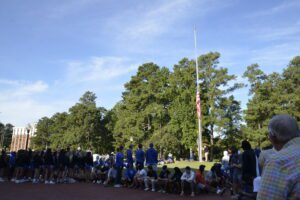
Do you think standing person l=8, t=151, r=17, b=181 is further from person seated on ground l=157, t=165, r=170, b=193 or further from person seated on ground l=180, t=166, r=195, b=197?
person seated on ground l=180, t=166, r=195, b=197

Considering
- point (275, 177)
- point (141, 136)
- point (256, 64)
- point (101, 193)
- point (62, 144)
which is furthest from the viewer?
point (62, 144)

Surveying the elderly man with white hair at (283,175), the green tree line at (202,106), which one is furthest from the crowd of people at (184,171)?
the green tree line at (202,106)

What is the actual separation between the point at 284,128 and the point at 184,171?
11.3 metres

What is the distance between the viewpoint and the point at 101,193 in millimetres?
11977

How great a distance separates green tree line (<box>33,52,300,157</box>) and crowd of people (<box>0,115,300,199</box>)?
2405cm

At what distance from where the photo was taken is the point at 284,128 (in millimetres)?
1990

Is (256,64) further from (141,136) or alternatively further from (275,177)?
(275,177)

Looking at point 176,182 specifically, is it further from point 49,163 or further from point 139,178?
point 49,163

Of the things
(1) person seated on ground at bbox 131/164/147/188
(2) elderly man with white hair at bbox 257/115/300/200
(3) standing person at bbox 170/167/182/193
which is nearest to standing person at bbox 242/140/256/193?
(3) standing person at bbox 170/167/182/193

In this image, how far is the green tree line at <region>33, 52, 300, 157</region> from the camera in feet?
125

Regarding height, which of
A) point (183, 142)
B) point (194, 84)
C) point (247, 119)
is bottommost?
point (183, 142)

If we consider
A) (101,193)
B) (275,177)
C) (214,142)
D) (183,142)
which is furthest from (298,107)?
(275,177)

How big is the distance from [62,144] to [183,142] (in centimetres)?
3012

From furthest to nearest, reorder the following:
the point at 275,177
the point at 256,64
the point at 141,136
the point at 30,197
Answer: the point at 141,136
the point at 256,64
the point at 30,197
the point at 275,177
